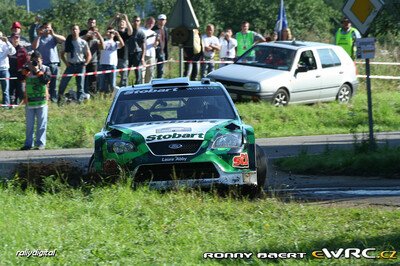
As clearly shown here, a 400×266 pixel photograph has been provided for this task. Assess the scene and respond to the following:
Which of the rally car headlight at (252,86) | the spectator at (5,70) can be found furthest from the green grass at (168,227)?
the rally car headlight at (252,86)

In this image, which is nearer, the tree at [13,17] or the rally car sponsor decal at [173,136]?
the rally car sponsor decal at [173,136]

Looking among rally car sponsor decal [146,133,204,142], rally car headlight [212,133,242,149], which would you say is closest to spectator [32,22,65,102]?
rally car sponsor decal [146,133,204,142]

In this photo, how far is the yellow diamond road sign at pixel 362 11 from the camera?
1773 cm

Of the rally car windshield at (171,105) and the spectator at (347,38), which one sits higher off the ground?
the spectator at (347,38)

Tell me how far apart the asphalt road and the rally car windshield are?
1369 millimetres

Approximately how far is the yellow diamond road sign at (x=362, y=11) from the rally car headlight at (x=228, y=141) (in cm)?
437

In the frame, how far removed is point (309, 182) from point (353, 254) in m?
6.67

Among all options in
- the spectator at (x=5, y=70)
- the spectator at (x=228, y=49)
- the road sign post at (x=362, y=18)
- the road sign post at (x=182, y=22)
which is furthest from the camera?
the spectator at (x=228, y=49)

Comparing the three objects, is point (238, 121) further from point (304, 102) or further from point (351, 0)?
point (304, 102)

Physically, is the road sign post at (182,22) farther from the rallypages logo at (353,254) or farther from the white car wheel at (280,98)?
the rallypages logo at (353,254)

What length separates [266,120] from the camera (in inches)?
1060

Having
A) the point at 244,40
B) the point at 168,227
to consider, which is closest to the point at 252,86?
the point at 244,40

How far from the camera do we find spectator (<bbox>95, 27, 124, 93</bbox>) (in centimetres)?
2771

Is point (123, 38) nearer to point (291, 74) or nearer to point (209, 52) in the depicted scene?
point (209, 52)
